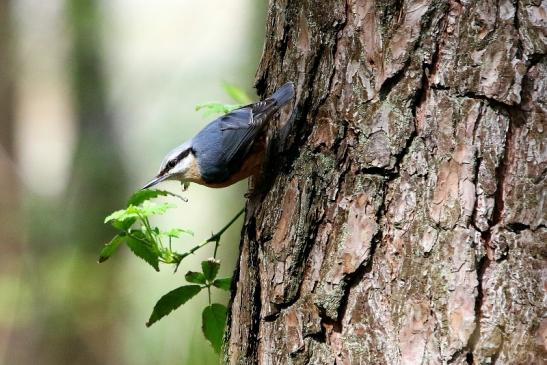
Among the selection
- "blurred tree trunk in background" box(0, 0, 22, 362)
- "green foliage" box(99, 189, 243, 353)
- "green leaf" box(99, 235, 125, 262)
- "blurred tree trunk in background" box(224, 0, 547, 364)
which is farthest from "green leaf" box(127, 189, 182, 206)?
"blurred tree trunk in background" box(0, 0, 22, 362)

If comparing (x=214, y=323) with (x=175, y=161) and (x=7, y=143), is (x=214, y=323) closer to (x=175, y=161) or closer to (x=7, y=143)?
(x=175, y=161)

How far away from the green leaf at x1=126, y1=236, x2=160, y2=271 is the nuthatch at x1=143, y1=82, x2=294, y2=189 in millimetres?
440

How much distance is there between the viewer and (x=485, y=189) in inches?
56.8

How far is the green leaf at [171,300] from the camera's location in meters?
1.89

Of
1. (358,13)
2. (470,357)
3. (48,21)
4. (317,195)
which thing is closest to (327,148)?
(317,195)

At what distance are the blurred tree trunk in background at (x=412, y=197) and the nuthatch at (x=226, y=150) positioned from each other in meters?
0.30

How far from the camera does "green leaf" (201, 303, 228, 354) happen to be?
199cm

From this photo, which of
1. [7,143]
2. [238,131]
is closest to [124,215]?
[238,131]

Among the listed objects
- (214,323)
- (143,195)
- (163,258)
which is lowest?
(214,323)

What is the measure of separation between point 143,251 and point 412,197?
0.91 m

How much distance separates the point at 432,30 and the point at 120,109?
5.08 m

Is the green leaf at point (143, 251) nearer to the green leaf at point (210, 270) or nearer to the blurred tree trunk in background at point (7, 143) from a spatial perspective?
the green leaf at point (210, 270)

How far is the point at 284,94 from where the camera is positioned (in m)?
1.83

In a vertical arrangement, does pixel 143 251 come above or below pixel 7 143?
below
